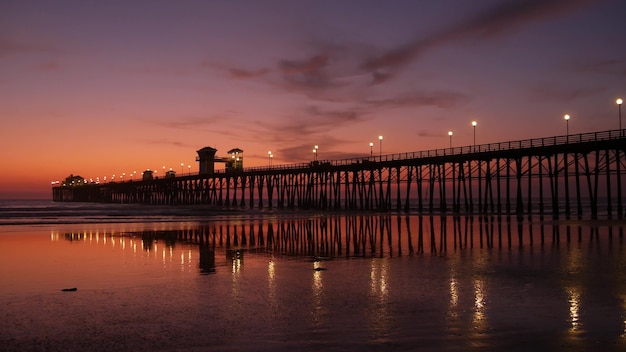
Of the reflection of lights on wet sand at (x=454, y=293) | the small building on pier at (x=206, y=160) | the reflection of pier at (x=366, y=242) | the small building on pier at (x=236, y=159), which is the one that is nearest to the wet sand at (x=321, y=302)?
the reflection of lights on wet sand at (x=454, y=293)

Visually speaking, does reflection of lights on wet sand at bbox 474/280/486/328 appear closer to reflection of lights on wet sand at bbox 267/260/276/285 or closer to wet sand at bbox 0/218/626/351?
wet sand at bbox 0/218/626/351

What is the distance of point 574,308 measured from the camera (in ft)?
28.4

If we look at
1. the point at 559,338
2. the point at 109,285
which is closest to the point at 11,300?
the point at 109,285

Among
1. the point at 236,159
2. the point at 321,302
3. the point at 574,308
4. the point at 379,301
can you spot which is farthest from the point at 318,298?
the point at 236,159

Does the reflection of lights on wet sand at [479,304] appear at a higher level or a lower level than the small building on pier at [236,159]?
lower

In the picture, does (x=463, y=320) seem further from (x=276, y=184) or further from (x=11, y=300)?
(x=276, y=184)

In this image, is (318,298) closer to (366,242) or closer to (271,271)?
(271,271)

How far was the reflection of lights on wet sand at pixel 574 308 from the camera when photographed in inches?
298

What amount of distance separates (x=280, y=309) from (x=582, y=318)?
455cm

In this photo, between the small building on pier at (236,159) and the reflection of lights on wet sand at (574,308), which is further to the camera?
the small building on pier at (236,159)

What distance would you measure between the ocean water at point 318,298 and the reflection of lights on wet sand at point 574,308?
0.03m

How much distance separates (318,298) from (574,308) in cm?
418

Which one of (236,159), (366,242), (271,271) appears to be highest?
(236,159)

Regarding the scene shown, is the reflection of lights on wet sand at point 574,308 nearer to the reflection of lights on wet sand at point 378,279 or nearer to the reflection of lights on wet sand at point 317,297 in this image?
the reflection of lights on wet sand at point 378,279
